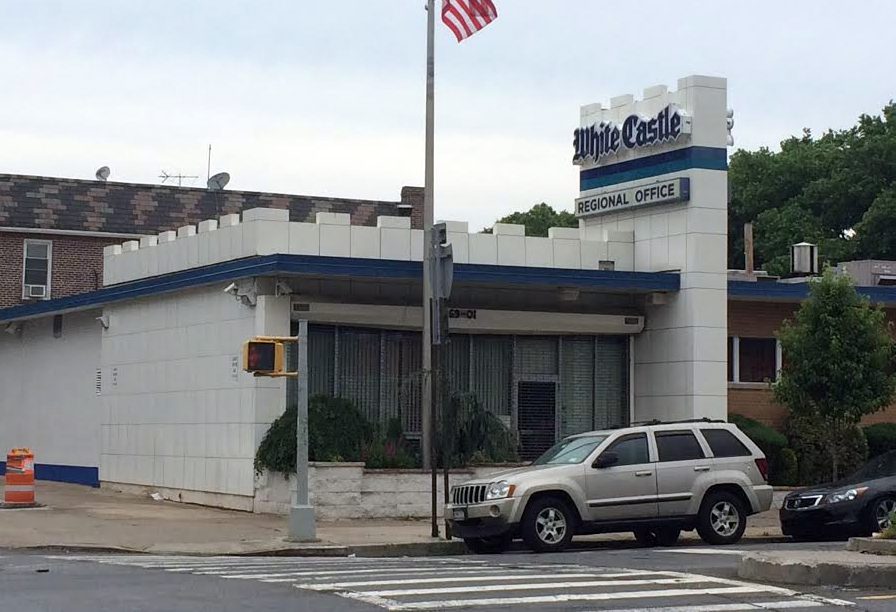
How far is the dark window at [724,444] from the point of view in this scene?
21734 mm

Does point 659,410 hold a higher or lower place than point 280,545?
higher

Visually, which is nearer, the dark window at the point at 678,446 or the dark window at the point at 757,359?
the dark window at the point at 678,446

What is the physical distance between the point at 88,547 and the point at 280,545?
2.50 m

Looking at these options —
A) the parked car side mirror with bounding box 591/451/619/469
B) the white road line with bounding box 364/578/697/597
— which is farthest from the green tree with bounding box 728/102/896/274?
the white road line with bounding box 364/578/697/597

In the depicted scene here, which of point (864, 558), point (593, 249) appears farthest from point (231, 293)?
point (864, 558)

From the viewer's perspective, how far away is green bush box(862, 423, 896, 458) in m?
30.6

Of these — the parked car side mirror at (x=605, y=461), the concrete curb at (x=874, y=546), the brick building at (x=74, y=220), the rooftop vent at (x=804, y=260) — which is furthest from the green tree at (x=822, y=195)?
the concrete curb at (x=874, y=546)

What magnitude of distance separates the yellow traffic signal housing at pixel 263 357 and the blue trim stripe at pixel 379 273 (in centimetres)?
437

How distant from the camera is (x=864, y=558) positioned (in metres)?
15.2

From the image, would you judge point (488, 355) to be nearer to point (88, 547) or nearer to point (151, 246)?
point (151, 246)

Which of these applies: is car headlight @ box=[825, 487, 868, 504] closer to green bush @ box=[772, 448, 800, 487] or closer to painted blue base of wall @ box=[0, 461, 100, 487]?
green bush @ box=[772, 448, 800, 487]

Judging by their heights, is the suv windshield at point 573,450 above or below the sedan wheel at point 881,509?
Result: above

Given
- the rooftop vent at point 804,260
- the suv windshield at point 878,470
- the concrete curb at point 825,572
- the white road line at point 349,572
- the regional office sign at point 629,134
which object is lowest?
the white road line at point 349,572

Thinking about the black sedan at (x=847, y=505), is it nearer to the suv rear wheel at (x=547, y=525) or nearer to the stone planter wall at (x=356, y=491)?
the suv rear wheel at (x=547, y=525)
